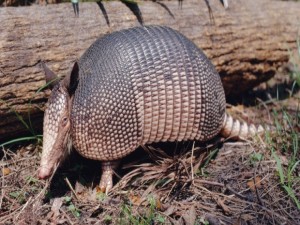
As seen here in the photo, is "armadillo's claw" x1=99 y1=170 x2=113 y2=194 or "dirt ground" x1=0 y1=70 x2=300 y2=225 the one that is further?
"armadillo's claw" x1=99 y1=170 x2=113 y2=194

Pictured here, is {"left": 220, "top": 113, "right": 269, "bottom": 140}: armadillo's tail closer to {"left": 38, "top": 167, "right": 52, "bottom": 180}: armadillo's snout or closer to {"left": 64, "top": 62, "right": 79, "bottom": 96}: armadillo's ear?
{"left": 64, "top": 62, "right": 79, "bottom": 96}: armadillo's ear

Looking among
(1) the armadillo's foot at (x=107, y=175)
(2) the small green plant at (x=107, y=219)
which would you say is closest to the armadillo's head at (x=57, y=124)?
(1) the armadillo's foot at (x=107, y=175)

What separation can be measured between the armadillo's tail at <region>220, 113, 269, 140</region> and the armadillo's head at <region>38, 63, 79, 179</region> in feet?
5.69

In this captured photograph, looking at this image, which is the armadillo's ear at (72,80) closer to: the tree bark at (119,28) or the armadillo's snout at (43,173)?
the tree bark at (119,28)

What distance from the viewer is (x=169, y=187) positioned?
13.6 ft

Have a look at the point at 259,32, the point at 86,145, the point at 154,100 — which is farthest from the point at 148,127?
the point at 259,32

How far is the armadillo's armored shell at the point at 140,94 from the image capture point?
12.8 feet

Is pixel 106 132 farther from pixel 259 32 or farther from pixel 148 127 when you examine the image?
pixel 259 32

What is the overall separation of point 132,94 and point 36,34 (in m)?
1.15

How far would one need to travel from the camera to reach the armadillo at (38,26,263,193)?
3867 millimetres

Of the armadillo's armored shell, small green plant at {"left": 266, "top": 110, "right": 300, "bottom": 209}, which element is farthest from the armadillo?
small green plant at {"left": 266, "top": 110, "right": 300, "bottom": 209}

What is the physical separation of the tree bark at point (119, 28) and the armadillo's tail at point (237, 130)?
785 mm

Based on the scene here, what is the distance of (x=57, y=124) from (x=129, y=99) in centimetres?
63

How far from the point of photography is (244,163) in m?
4.47
